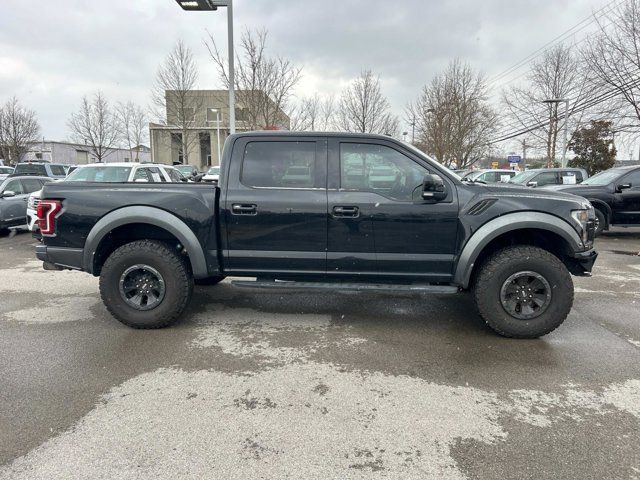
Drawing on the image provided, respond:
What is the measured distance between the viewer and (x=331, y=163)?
4172mm

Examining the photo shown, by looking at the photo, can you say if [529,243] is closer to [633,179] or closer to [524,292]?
[524,292]

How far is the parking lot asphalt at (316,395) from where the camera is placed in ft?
7.82

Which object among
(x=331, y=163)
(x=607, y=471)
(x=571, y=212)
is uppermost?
(x=331, y=163)

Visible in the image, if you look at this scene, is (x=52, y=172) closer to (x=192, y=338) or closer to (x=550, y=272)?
(x=192, y=338)

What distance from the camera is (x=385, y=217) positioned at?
13.2 ft

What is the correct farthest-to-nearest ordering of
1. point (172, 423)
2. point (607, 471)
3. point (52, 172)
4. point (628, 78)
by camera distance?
point (52, 172) → point (628, 78) → point (172, 423) → point (607, 471)

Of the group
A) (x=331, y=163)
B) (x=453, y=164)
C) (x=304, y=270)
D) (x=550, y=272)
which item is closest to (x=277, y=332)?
(x=304, y=270)

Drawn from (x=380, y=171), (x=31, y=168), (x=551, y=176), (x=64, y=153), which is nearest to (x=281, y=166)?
(x=380, y=171)

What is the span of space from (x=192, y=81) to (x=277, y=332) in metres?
24.7

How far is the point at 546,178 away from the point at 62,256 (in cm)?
1435

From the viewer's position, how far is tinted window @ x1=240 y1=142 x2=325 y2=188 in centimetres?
420

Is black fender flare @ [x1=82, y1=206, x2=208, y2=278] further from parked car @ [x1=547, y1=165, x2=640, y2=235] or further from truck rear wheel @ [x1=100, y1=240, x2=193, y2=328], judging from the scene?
parked car @ [x1=547, y1=165, x2=640, y2=235]

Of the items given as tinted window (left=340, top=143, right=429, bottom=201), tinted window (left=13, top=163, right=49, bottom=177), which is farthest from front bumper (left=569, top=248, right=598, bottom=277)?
tinted window (left=13, top=163, right=49, bottom=177)

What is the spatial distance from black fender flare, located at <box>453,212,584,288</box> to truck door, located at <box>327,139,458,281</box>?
17 cm
